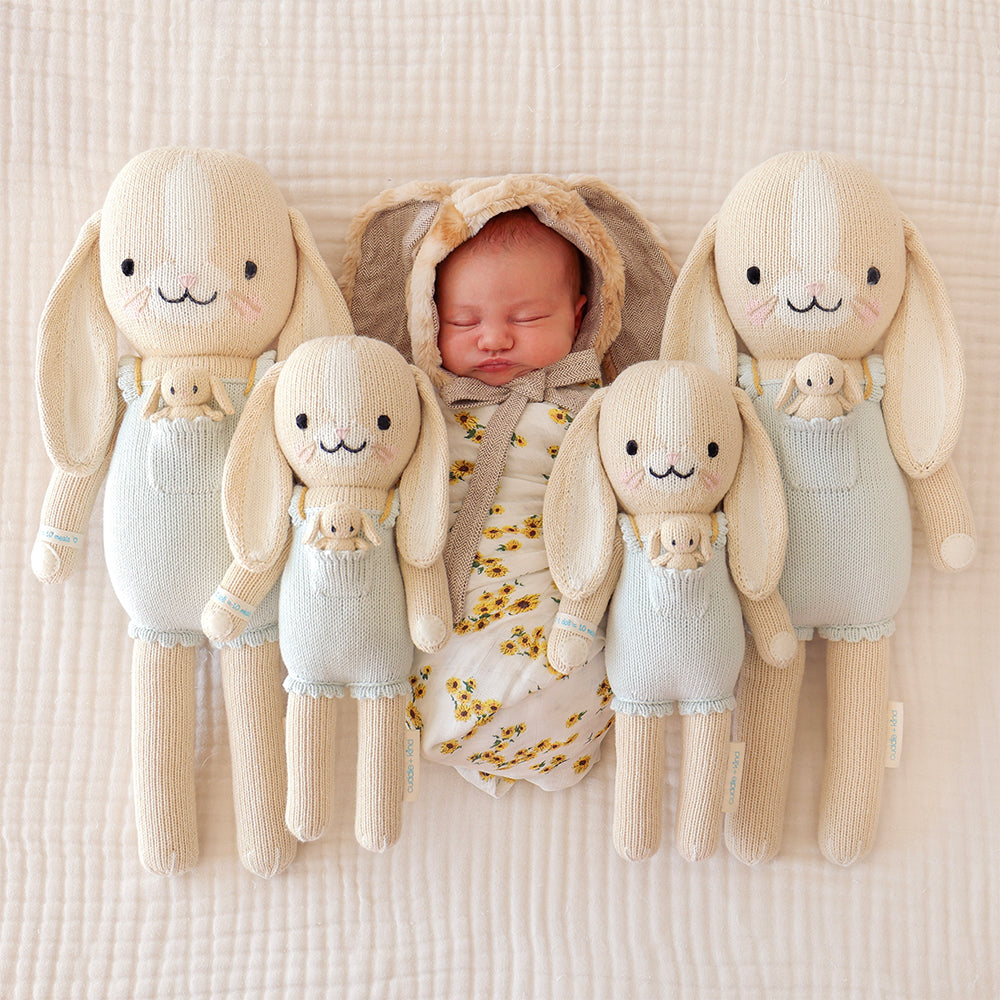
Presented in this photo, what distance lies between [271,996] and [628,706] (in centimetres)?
63

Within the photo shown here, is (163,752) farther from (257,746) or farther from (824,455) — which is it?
(824,455)

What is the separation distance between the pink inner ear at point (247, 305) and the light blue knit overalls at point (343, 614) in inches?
→ 8.8

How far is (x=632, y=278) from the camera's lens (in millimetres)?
1364

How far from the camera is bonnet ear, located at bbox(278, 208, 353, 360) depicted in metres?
1.23

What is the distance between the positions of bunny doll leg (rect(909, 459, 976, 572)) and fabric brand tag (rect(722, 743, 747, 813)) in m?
0.35

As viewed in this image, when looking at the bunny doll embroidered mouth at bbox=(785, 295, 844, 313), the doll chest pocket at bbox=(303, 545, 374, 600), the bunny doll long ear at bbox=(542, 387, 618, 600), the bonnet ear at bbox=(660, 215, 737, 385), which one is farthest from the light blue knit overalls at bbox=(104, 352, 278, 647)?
the bunny doll embroidered mouth at bbox=(785, 295, 844, 313)

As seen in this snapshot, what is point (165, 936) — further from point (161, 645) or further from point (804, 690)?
point (804, 690)

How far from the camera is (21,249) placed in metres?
1.33

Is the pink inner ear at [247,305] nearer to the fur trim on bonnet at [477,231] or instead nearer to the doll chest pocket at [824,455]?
the fur trim on bonnet at [477,231]

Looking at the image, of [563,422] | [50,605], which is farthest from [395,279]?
[50,605]

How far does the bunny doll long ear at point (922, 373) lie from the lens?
1198mm

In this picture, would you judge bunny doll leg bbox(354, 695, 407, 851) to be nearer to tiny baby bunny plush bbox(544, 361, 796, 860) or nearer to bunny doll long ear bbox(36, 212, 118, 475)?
tiny baby bunny plush bbox(544, 361, 796, 860)

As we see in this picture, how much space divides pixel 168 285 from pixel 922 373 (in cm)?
92

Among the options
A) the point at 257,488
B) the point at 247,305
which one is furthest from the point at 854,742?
the point at 247,305
